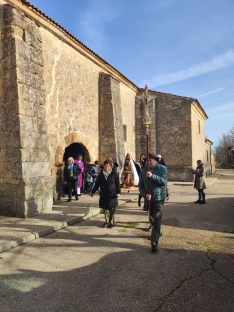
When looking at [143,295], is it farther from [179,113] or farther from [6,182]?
[179,113]

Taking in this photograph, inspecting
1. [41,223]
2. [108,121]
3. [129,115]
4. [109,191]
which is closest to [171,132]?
[129,115]

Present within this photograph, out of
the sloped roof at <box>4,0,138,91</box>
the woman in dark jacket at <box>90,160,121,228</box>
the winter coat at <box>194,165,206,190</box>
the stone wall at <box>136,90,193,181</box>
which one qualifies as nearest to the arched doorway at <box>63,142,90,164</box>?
the sloped roof at <box>4,0,138,91</box>

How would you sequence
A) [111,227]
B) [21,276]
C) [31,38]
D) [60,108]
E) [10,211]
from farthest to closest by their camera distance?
1. [60,108]
2. [31,38]
3. [10,211]
4. [111,227]
5. [21,276]

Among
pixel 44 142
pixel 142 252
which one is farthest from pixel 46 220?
pixel 142 252

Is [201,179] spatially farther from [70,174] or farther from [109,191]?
[70,174]

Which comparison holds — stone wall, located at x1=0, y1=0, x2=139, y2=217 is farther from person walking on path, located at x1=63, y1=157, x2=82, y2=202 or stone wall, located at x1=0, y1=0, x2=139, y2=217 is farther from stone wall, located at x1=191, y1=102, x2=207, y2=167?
stone wall, located at x1=191, y1=102, x2=207, y2=167

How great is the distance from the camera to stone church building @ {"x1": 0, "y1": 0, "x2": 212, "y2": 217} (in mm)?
6309

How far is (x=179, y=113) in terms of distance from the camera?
1585 cm

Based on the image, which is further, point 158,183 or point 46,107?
point 46,107

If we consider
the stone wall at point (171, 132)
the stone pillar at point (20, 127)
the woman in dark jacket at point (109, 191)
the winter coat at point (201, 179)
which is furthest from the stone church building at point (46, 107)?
the winter coat at point (201, 179)

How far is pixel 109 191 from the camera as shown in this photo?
5582mm

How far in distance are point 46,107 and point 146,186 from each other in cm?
495

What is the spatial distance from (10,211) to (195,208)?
5236 mm

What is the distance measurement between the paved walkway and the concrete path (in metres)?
0.07
